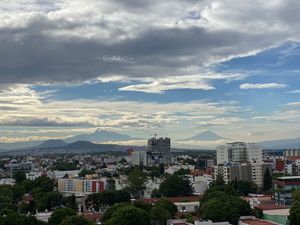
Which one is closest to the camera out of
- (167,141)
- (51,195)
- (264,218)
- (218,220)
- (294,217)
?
(294,217)

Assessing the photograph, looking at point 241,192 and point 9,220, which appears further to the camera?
point 241,192

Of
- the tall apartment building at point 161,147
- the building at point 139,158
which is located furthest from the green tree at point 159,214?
the tall apartment building at point 161,147

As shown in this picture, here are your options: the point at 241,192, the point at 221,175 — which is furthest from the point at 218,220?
the point at 221,175

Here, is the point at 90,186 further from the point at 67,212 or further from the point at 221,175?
the point at 67,212

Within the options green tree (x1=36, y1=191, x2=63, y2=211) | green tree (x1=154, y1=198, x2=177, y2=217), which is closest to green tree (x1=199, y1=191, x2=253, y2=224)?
green tree (x1=154, y1=198, x2=177, y2=217)

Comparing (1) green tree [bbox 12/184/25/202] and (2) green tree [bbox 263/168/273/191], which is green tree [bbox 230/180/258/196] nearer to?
(2) green tree [bbox 263/168/273/191]
